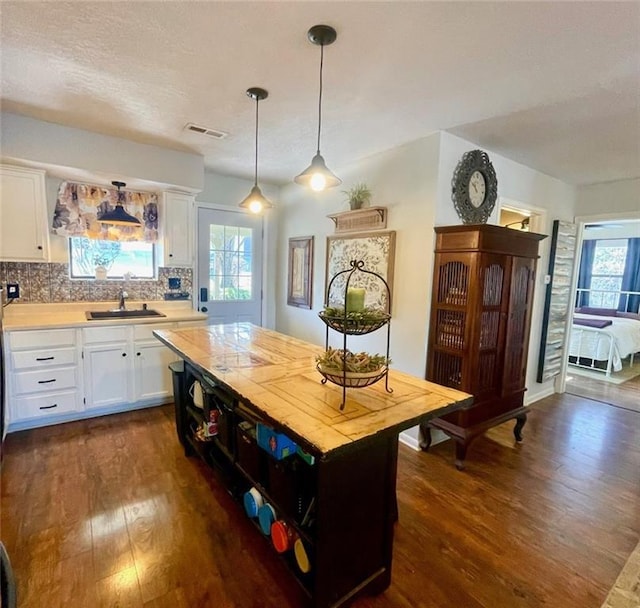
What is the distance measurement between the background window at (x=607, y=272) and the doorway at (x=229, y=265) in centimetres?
684

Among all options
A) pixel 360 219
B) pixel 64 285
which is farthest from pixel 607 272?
pixel 64 285

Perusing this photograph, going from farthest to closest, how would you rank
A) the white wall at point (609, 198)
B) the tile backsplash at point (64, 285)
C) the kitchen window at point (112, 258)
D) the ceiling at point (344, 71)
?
the white wall at point (609, 198) < the kitchen window at point (112, 258) < the tile backsplash at point (64, 285) < the ceiling at point (344, 71)

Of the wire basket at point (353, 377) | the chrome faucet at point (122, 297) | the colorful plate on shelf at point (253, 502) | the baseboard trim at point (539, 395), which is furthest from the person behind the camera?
the baseboard trim at point (539, 395)

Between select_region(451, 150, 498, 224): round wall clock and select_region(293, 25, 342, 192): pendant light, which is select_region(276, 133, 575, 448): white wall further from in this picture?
select_region(293, 25, 342, 192): pendant light

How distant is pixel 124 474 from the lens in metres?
2.34

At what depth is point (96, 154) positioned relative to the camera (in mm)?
2939

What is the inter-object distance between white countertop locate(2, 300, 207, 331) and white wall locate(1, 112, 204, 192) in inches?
49.1

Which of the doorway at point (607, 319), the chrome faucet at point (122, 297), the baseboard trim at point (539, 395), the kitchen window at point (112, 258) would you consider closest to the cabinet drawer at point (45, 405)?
the chrome faucet at point (122, 297)

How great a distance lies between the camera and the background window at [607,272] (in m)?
6.83

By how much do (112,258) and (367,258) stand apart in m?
2.67

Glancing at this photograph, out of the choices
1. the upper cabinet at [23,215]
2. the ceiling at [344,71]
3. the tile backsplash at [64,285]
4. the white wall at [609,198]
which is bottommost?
the tile backsplash at [64,285]

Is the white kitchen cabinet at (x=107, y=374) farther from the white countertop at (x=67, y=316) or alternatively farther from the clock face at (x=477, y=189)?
the clock face at (x=477, y=189)

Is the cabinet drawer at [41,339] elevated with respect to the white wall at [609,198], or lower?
lower

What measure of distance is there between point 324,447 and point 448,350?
1946 millimetres
